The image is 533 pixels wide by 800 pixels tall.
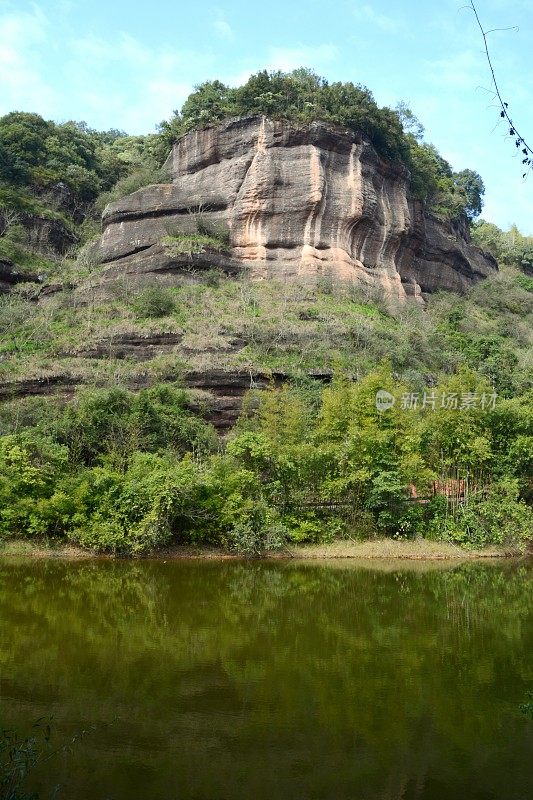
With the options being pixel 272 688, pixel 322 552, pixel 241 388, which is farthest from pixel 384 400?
pixel 272 688

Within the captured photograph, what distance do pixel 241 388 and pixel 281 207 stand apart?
46.5 feet

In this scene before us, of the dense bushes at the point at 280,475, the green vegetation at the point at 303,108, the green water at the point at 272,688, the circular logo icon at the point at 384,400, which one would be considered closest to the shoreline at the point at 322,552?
the dense bushes at the point at 280,475

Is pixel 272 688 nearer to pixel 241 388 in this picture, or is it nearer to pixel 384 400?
pixel 384 400

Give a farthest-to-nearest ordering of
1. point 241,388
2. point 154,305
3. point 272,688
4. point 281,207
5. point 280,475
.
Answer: point 281,207 < point 154,305 < point 241,388 < point 280,475 < point 272,688

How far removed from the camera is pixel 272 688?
27.3 ft

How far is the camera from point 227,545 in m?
20.5

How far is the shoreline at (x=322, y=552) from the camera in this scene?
776 inches

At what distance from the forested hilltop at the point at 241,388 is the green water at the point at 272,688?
5357 mm

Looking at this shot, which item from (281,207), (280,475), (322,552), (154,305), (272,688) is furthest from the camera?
(281,207)

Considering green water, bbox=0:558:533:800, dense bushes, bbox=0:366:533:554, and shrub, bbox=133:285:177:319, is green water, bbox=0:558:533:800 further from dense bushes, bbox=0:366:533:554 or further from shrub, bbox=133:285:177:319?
shrub, bbox=133:285:177:319

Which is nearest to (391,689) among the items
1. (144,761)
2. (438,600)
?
(144,761)

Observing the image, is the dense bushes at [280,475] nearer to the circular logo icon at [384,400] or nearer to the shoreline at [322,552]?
the circular logo icon at [384,400]

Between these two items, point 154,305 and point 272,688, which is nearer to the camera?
point 272,688

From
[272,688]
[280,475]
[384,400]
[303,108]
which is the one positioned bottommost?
[272,688]
